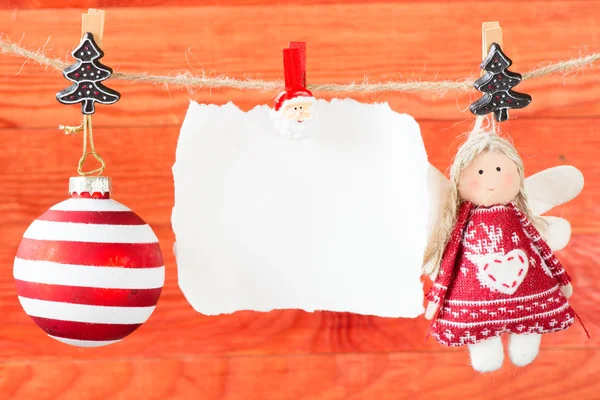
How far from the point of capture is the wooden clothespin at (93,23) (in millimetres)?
584

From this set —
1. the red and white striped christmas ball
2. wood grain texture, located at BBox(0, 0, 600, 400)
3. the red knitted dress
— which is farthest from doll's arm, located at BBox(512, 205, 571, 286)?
the red and white striped christmas ball

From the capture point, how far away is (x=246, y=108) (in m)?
0.80

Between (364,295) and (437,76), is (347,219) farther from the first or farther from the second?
(437,76)

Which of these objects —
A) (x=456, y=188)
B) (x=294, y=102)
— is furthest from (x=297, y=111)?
(x=456, y=188)

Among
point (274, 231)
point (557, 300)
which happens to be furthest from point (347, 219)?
point (557, 300)

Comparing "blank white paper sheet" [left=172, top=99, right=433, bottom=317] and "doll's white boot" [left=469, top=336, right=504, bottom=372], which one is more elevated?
"blank white paper sheet" [left=172, top=99, right=433, bottom=317]

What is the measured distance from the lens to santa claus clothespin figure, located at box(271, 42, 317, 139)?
22.7 inches

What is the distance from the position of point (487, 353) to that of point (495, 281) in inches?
2.9

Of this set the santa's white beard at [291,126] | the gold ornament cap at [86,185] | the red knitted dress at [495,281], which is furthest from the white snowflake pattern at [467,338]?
the gold ornament cap at [86,185]

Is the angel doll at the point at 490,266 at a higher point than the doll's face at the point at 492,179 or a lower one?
lower

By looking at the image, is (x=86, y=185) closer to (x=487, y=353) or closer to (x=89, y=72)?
(x=89, y=72)

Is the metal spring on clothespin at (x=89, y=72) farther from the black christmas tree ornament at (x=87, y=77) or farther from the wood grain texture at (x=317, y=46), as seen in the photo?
the wood grain texture at (x=317, y=46)

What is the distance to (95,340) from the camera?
0.59 meters

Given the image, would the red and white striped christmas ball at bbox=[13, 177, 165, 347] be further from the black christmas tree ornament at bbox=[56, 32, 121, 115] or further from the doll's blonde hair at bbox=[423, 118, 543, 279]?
the doll's blonde hair at bbox=[423, 118, 543, 279]
